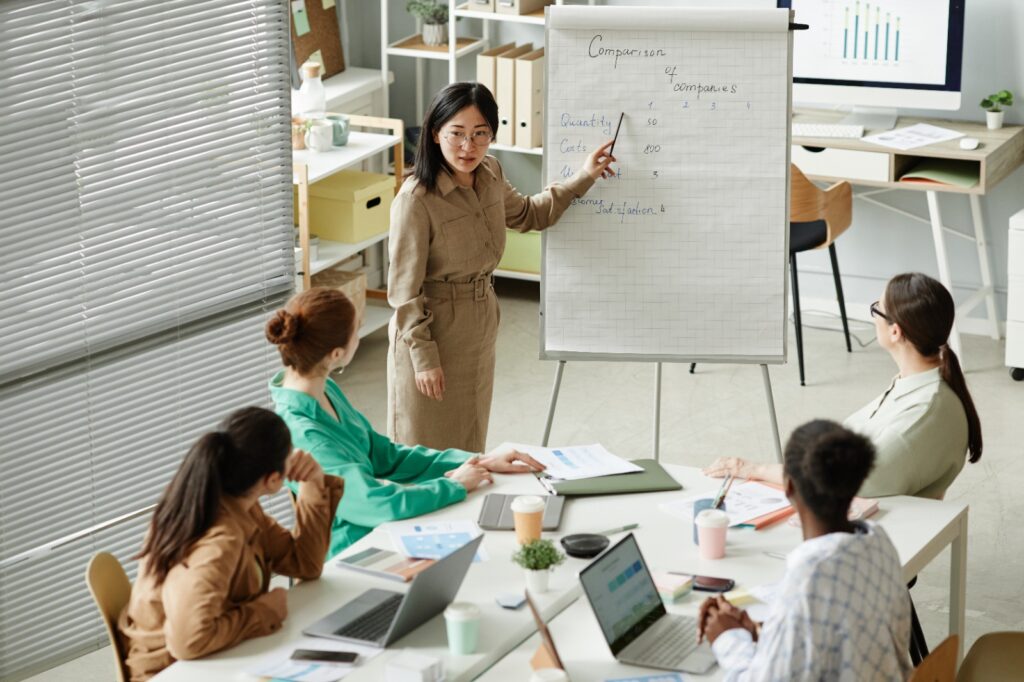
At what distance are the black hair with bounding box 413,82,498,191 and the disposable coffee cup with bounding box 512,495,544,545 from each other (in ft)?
3.51

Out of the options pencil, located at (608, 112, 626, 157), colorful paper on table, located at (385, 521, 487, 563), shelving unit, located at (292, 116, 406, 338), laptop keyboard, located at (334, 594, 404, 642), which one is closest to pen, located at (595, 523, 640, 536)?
colorful paper on table, located at (385, 521, 487, 563)

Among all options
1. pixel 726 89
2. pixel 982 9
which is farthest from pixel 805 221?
pixel 726 89

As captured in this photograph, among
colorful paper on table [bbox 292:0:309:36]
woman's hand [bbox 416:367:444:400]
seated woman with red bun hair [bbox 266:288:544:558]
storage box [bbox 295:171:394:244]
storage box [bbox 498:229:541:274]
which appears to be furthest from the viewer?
storage box [bbox 498:229:541:274]

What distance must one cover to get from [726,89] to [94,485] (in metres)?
1.89

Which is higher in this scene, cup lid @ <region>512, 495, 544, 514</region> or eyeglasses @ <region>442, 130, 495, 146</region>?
eyeglasses @ <region>442, 130, 495, 146</region>

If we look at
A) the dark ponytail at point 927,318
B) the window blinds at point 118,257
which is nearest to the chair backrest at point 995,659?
the dark ponytail at point 927,318

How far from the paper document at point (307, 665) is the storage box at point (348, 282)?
3167mm

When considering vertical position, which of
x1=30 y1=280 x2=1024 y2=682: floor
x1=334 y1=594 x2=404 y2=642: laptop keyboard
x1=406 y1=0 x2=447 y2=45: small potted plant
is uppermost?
x1=406 y1=0 x2=447 y2=45: small potted plant

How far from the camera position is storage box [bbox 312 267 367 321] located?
18.3 ft

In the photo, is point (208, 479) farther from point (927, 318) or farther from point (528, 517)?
point (927, 318)

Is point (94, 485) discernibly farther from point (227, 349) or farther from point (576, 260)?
point (576, 260)

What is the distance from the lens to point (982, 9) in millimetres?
5746

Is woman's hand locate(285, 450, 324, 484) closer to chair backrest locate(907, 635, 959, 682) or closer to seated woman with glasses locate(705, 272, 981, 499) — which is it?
seated woman with glasses locate(705, 272, 981, 499)

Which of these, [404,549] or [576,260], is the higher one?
[576,260]
